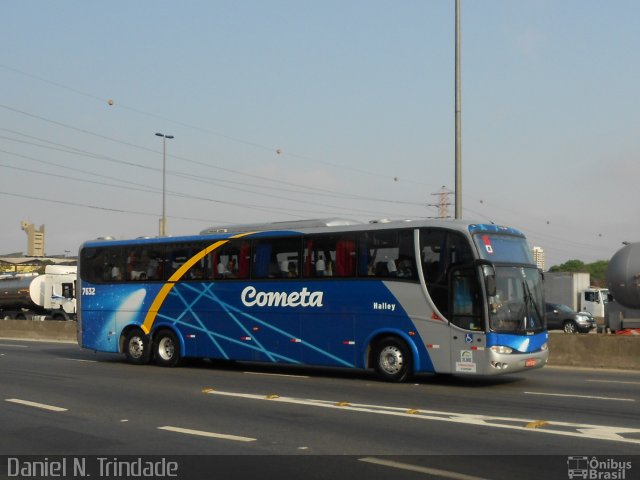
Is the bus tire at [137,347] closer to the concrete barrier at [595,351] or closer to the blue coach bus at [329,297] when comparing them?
the blue coach bus at [329,297]

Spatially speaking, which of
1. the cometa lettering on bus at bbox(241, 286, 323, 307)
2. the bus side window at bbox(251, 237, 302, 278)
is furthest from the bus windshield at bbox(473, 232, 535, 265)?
the bus side window at bbox(251, 237, 302, 278)

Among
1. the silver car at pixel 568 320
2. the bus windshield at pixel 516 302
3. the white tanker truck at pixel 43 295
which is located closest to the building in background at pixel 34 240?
the white tanker truck at pixel 43 295

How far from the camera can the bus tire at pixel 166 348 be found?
20.6 metres

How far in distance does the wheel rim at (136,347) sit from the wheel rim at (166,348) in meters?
0.62

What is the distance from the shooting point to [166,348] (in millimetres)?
20891

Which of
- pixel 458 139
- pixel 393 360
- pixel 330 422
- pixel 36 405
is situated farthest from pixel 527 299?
pixel 36 405

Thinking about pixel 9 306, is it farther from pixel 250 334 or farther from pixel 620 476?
pixel 620 476

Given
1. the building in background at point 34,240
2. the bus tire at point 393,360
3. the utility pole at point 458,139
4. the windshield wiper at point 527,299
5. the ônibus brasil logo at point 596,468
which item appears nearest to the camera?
the ônibus brasil logo at point 596,468

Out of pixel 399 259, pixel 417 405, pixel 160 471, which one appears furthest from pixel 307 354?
pixel 160 471

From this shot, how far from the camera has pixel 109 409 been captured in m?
12.6

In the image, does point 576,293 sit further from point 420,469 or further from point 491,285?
point 420,469

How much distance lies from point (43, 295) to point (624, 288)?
111ft

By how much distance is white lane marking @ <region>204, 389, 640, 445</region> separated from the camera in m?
9.93

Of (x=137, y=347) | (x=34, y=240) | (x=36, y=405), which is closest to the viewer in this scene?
(x=36, y=405)
